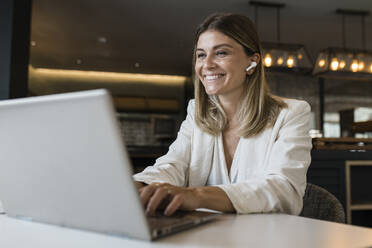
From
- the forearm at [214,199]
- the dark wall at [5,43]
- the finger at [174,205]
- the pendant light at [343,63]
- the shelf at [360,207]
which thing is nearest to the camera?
the finger at [174,205]

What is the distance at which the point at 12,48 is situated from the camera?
298cm

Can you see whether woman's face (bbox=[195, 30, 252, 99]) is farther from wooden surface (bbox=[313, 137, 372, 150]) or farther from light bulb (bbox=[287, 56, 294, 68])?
light bulb (bbox=[287, 56, 294, 68])

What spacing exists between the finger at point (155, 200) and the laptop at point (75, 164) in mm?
72

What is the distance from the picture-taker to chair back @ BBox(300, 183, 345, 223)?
1090 millimetres

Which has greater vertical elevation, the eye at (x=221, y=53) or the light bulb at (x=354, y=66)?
the light bulb at (x=354, y=66)

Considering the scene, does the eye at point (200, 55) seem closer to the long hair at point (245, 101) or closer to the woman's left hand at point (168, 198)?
Answer: the long hair at point (245, 101)

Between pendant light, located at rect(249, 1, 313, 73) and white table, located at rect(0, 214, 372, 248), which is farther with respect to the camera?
pendant light, located at rect(249, 1, 313, 73)

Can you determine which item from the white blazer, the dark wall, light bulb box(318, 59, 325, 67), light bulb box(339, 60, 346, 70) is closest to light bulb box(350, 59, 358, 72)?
light bulb box(339, 60, 346, 70)

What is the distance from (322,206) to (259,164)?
0.24 m

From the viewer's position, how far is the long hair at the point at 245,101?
130 centimetres

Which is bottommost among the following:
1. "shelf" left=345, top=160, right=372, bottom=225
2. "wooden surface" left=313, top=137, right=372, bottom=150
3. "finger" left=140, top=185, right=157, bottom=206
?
"shelf" left=345, top=160, right=372, bottom=225

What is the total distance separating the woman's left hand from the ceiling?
3736 millimetres

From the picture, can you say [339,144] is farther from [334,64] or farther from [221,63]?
[221,63]

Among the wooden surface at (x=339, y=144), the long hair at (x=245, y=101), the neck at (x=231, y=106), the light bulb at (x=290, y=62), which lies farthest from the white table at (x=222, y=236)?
the light bulb at (x=290, y=62)
